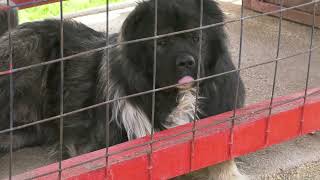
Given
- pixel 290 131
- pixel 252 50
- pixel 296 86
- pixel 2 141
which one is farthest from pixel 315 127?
pixel 2 141

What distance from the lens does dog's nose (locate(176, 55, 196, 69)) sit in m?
3.08

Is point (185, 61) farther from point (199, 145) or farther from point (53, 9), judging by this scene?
point (53, 9)

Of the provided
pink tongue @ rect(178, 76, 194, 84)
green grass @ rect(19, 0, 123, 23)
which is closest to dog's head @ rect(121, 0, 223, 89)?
pink tongue @ rect(178, 76, 194, 84)

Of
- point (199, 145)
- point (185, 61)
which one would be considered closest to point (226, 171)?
point (199, 145)

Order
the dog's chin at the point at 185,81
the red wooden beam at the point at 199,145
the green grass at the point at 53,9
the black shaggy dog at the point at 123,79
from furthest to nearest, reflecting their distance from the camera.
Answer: the green grass at the point at 53,9 → the black shaggy dog at the point at 123,79 → the dog's chin at the point at 185,81 → the red wooden beam at the point at 199,145

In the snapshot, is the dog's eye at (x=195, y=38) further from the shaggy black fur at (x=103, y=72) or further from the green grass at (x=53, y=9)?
the green grass at (x=53, y=9)

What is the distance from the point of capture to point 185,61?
3.08 meters

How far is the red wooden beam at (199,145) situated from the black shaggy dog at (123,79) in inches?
8.1

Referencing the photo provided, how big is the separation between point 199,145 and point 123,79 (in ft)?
2.00

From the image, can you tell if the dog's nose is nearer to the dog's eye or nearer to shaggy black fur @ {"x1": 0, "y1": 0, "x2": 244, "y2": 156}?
shaggy black fur @ {"x1": 0, "y1": 0, "x2": 244, "y2": 156}

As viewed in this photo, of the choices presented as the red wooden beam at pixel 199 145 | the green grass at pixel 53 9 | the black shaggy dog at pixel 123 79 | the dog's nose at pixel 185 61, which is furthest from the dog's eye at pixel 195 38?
the green grass at pixel 53 9

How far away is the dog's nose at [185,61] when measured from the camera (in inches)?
121

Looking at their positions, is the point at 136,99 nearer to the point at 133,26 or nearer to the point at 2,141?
the point at 133,26

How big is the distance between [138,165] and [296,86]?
193 cm
